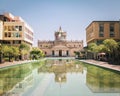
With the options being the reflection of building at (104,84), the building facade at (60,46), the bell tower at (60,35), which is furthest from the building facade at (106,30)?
the bell tower at (60,35)

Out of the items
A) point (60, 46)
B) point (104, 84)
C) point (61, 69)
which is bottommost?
point (104, 84)

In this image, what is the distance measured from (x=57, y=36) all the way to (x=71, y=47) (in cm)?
1520

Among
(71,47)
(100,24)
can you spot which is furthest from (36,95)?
(71,47)

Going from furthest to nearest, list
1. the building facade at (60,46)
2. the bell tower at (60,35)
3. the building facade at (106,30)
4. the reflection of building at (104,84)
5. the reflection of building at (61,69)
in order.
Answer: the bell tower at (60,35), the building facade at (60,46), the building facade at (106,30), the reflection of building at (61,69), the reflection of building at (104,84)

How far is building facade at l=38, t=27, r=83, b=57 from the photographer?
15050 cm

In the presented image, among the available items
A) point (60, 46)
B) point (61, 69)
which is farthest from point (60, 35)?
point (61, 69)

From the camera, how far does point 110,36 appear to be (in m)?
89.9

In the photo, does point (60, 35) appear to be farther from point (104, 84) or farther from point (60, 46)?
point (104, 84)

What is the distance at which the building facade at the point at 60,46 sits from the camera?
15050cm

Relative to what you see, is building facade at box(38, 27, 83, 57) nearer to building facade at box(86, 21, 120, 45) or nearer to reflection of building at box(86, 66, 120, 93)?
building facade at box(86, 21, 120, 45)

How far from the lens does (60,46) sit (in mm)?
151000

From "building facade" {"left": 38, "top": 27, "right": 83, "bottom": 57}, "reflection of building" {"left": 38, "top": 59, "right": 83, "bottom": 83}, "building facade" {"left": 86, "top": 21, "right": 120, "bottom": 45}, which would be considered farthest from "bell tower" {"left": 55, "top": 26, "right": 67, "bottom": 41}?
"reflection of building" {"left": 38, "top": 59, "right": 83, "bottom": 83}

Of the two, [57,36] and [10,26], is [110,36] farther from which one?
[57,36]

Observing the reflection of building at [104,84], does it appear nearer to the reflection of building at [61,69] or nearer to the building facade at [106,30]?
the reflection of building at [61,69]
